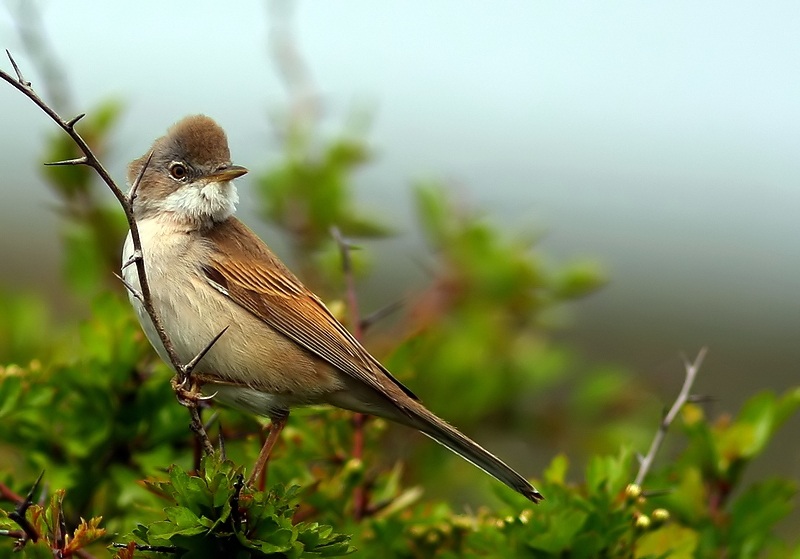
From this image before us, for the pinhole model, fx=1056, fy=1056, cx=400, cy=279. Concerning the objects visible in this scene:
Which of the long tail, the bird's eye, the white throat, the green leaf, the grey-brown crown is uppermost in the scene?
the grey-brown crown

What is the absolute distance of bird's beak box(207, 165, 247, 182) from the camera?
14.2 feet

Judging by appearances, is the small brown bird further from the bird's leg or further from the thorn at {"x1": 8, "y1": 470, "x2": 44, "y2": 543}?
the thorn at {"x1": 8, "y1": 470, "x2": 44, "y2": 543}

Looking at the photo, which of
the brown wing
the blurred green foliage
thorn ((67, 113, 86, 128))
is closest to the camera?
thorn ((67, 113, 86, 128))

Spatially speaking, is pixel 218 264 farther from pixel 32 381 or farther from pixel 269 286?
pixel 32 381

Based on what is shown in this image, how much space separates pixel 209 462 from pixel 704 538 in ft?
6.43

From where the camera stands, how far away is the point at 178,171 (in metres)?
4.50

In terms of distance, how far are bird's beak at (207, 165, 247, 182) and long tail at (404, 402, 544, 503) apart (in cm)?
121

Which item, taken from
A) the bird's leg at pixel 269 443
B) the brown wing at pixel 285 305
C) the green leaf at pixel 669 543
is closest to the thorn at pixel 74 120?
the bird's leg at pixel 269 443

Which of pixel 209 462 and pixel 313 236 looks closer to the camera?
pixel 209 462

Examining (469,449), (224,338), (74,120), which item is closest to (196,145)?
(224,338)

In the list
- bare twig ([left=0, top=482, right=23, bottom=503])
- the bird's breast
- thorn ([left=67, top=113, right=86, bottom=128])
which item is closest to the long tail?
the bird's breast

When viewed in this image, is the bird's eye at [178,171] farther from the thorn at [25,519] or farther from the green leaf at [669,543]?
the green leaf at [669,543]

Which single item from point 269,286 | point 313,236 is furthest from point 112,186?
point 313,236

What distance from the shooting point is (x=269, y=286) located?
167 inches
